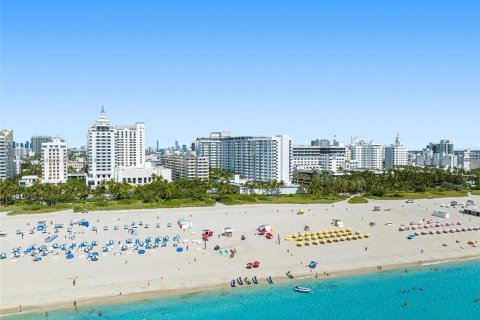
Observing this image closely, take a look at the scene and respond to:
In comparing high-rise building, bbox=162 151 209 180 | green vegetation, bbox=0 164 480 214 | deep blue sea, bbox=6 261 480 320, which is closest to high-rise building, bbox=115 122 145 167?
high-rise building, bbox=162 151 209 180

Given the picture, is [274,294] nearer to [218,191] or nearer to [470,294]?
[470,294]

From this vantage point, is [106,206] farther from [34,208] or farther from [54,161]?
[54,161]

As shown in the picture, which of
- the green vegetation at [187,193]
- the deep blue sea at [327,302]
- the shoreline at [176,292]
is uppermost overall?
the green vegetation at [187,193]

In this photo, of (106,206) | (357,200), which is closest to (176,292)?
(106,206)

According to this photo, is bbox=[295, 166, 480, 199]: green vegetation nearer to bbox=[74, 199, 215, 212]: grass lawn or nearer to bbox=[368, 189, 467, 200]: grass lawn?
bbox=[368, 189, 467, 200]: grass lawn

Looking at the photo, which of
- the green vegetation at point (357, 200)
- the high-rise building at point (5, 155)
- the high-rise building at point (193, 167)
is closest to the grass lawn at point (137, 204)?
Answer: the green vegetation at point (357, 200)

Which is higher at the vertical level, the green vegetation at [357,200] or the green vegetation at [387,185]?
the green vegetation at [387,185]

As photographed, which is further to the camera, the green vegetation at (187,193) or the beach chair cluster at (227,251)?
the green vegetation at (187,193)

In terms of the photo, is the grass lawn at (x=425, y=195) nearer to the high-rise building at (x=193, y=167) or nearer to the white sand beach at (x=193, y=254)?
the white sand beach at (x=193, y=254)
